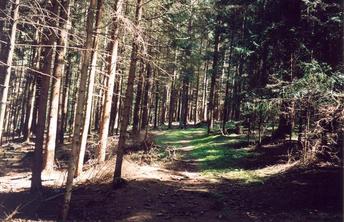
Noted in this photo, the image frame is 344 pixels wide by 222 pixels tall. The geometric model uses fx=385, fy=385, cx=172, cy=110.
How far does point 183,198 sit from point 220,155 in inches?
284

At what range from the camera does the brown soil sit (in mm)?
11951

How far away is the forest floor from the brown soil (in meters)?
0.03

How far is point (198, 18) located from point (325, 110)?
83.3ft

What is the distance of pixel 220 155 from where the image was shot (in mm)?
20500

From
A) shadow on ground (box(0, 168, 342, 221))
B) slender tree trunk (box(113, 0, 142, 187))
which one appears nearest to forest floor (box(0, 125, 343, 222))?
shadow on ground (box(0, 168, 342, 221))

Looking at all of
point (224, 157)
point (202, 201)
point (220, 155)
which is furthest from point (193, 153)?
point (202, 201)

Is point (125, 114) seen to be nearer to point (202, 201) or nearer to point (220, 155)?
point (202, 201)

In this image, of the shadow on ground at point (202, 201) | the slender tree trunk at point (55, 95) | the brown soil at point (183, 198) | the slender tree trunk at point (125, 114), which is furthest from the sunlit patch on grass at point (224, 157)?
the slender tree trunk at point (55, 95)

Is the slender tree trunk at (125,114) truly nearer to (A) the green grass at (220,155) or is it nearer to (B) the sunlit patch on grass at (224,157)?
(B) the sunlit patch on grass at (224,157)

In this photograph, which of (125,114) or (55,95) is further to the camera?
(55,95)

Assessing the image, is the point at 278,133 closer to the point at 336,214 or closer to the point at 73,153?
the point at 336,214

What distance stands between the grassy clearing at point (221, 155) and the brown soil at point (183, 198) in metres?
0.85

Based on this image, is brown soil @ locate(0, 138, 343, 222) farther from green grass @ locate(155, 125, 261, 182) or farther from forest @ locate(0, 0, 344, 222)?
green grass @ locate(155, 125, 261, 182)

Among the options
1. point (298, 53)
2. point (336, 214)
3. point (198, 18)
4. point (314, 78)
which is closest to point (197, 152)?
point (298, 53)
